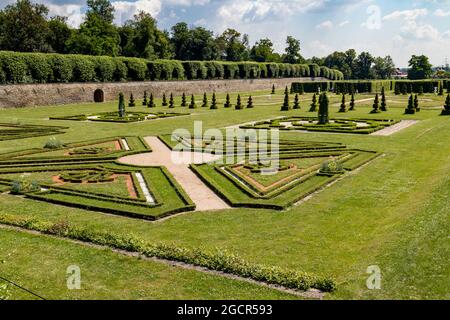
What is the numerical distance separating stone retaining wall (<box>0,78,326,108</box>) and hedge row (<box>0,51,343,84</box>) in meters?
1.01

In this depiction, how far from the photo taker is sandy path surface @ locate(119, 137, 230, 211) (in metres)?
13.8

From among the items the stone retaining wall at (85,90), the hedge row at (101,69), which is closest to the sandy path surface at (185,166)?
the stone retaining wall at (85,90)

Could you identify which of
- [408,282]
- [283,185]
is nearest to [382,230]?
[408,282]

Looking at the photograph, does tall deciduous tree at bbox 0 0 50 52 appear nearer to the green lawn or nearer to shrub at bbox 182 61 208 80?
shrub at bbox 182 61 208 80

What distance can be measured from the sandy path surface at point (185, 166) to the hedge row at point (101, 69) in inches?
1168

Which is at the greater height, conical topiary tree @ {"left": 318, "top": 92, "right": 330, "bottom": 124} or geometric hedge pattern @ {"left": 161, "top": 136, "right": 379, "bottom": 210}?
conical topiary tree @ {"left": 318, "top": 92, "right": 330, "bottom": 124}

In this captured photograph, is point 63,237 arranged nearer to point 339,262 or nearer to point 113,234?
point 113,234

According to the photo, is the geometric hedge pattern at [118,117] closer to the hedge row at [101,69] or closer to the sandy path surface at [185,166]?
the sandy path surface at [185,166]

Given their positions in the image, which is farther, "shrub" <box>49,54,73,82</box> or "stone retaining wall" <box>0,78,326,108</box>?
"shrub" <box>49,54,73,82</box>

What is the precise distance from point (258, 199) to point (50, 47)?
79.3 m

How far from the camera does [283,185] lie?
15.2 meters

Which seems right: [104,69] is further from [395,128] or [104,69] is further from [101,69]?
[395,128]

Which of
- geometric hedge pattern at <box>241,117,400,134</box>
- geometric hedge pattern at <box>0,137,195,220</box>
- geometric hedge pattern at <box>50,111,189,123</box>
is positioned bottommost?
geometric hedge pattern at <box>0,137,195,220</box>

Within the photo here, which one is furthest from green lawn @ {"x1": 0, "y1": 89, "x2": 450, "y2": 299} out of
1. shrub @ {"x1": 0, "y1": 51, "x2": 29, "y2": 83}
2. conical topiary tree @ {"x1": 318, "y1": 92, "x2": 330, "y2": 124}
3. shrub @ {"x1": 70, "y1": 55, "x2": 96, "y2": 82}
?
shrub @ {"x1": 70, "y1": 55, "x2": 96, "y2": 82}
